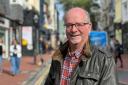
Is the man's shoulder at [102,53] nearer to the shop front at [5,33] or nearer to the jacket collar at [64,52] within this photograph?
the jacket collar at [64,52]

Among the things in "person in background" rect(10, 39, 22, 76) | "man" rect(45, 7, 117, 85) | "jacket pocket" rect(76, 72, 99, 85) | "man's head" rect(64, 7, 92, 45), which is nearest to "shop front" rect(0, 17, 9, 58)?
"person in background" rect(10, 39, 22, 76)

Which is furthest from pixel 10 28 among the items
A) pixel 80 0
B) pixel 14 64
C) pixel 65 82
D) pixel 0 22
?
pixel 80 0

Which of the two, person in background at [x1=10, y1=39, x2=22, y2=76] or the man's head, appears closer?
the man's head

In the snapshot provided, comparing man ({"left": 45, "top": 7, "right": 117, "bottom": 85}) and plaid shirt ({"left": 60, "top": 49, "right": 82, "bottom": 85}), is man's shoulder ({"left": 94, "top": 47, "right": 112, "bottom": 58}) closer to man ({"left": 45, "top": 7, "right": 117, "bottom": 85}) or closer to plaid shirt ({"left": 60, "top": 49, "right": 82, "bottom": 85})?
man ({"left": 45, "top": 7, "right": 117, "bottom": 85})

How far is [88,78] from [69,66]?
34cm

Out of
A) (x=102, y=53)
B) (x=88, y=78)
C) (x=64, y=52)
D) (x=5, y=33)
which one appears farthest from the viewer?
(x=5, y=33)

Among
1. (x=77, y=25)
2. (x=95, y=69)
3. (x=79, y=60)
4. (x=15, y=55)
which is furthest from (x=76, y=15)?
(x=15, y=55)

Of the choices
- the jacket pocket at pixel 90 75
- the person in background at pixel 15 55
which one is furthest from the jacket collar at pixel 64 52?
the person in background at pixel 15 55

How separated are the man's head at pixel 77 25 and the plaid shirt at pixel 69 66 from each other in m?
0.10

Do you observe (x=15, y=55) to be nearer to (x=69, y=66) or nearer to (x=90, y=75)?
(x=69, y=66)

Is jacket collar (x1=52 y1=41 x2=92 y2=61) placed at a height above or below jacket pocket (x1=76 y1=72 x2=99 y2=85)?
above

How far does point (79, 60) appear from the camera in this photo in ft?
12.0

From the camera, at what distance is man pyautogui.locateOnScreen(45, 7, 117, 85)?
137 inches

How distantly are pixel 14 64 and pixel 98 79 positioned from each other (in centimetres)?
1880
